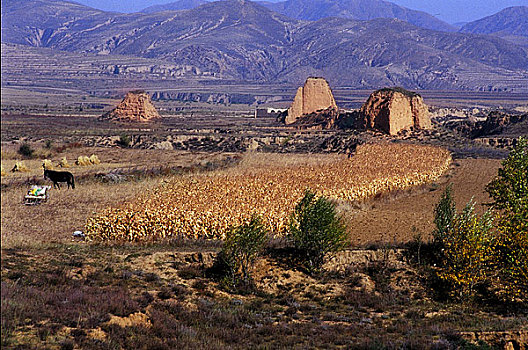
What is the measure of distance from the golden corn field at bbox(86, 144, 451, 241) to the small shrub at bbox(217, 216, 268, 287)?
402 centimetres

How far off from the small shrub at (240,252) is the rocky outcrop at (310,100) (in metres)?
83.5

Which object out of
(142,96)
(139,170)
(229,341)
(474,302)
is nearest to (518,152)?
(474,302)

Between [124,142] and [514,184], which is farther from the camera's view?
[124,142]

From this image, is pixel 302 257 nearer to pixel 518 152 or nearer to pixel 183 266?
pixel 183 266

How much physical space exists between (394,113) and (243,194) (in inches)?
1934

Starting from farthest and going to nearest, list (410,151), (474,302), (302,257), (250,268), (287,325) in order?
1. (410,151)
2. (302,257)
3. (250,268)
4. (474,302)
5. (287,325)

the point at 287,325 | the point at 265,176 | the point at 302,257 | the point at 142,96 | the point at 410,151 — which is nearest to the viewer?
the point at 287,325

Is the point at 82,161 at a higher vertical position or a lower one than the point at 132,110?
lower

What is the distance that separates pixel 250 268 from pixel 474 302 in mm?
6929

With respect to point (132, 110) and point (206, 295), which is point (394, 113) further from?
point (206, 295)

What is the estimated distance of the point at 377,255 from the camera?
782 inches

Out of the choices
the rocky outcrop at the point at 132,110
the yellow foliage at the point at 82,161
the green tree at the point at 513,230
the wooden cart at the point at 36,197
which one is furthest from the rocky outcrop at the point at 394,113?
the wooden cart at the point at 36,197

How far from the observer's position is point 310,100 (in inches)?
4035

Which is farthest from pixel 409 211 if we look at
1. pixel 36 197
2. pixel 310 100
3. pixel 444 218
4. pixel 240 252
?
pixel 310 100
